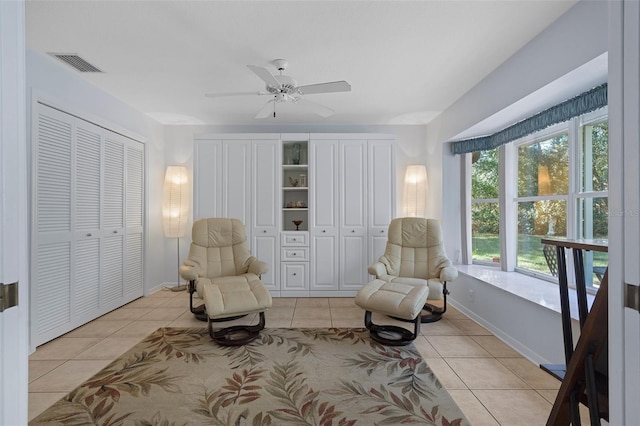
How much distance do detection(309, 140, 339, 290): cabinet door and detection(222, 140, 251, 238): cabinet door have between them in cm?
86

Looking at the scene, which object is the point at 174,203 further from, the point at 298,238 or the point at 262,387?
the point at 262,387

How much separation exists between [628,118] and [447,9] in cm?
171

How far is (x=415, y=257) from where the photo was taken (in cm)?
358

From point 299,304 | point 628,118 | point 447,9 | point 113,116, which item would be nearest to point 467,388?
point 628,118

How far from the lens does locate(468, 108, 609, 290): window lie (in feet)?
8.02

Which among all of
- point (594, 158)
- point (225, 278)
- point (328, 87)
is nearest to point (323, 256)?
point (225, 278)

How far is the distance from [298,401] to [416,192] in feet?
10.6

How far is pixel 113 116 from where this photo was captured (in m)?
3.52

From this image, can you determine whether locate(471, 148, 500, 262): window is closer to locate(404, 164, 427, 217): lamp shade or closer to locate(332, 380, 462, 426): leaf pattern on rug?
locate(404, 164, 427, 217): lamp shade

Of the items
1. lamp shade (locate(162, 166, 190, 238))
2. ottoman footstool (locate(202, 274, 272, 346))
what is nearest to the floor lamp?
lamp shade (locate(162, 166, 190, 238))

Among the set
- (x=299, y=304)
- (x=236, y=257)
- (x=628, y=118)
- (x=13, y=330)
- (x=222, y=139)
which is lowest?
(x=299, y=304)

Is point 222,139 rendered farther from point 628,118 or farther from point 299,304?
point 628,118

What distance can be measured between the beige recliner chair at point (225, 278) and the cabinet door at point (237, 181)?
1.56 ft

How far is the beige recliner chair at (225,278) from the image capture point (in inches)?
108
